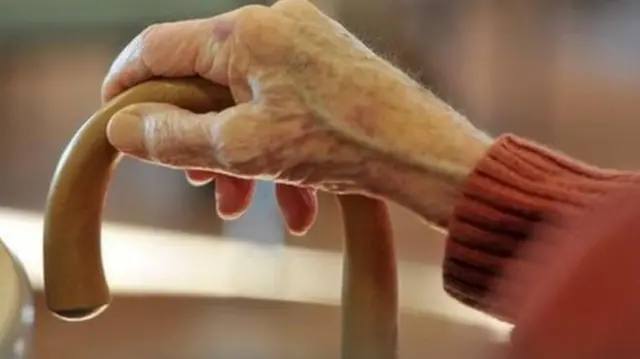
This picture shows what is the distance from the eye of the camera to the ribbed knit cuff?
47 centimetres

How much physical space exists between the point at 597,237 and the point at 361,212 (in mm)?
143

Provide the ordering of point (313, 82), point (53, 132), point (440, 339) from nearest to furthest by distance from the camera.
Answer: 1. point (313, 82)
2. point (440, 339)
3. point (53, 132)

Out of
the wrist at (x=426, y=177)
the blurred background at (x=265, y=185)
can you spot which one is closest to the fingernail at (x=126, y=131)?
the wrist at (x=426, y=177)

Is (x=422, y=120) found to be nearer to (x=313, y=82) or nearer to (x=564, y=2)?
(x=313, y=82)

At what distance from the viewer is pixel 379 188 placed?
1.60 ft

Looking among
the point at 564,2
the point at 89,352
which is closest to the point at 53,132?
the point at 89,352

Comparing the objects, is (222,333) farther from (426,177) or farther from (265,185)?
(426,177)

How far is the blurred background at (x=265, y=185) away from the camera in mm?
1321

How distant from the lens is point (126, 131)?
446mm

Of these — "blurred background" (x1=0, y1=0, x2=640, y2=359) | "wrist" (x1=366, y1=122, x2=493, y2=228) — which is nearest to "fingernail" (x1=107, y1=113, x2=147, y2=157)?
"wrist" (x1=366, y1=122, x2=493, y2=228)

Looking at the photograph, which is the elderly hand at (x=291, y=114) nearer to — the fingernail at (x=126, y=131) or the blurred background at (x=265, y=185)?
the fingernail at (x=126, y=131)

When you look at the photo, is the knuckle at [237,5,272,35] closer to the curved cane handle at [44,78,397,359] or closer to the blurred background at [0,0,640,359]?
the curved cane handle at [44,78,397,359]

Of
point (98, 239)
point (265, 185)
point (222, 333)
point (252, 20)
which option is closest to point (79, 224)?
point (98, 239)

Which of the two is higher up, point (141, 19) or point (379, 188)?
point (379, 188)
